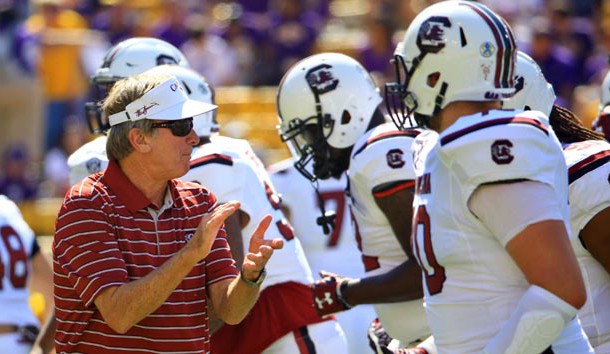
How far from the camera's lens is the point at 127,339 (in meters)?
3.78

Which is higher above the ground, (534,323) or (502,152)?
(502,152)

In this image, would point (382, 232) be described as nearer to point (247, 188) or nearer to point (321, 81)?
point (247, 188)

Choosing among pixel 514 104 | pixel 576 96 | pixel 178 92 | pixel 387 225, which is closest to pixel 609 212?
pixel 514 104

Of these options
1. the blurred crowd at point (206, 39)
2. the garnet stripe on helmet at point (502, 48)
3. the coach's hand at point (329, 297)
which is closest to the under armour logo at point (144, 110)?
the garnet stripe on helmet at point (502, 48)

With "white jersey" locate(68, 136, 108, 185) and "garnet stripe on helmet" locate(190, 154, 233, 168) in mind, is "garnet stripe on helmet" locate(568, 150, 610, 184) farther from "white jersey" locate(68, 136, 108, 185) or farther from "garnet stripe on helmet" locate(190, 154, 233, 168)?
"white jersey" locate(68, 136, 108, 185)

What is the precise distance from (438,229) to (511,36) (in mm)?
694

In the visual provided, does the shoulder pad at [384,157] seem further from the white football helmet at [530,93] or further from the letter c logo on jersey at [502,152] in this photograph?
the letter c logo on jersey at [502,152]

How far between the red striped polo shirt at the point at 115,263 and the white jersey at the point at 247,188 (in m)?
0.90

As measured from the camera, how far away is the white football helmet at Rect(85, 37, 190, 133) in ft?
18.7

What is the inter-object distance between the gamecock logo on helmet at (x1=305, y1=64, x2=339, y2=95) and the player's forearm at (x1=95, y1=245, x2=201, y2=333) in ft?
6.63

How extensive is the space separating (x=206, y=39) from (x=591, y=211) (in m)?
9.80

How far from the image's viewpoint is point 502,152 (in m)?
3.32

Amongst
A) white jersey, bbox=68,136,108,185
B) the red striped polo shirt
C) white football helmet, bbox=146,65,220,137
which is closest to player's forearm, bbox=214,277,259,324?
the red striped polo shirt

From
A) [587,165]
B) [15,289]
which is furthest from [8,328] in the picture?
[587,165]
